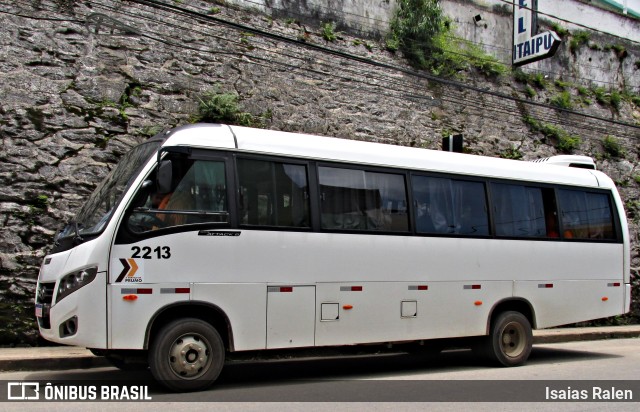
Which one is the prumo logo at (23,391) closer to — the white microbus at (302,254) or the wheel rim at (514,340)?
the white microbus at (302,254)

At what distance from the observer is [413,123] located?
52.0ft

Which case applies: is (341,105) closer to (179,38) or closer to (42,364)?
(179,38)

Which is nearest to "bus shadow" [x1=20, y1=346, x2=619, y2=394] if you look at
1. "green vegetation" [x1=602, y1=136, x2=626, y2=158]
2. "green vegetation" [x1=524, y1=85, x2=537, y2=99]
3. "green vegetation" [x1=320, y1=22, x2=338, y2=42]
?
"green vegetation" [x1=320, y1=22, x2=338, y2=42]

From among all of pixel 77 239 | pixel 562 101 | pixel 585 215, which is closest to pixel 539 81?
pixel 562 101

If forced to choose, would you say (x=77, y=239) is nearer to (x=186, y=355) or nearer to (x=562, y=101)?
(x=186, y=355)

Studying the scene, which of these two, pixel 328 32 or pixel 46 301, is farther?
pixel 328 32

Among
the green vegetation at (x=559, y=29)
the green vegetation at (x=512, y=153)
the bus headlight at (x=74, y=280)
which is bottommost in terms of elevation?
the bus headlight at (x=74, y=280)

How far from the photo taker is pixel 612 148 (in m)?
19.3

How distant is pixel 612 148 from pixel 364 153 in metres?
13.6

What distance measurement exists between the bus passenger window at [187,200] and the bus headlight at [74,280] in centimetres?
65

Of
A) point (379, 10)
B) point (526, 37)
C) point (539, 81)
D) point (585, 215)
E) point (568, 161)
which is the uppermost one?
point (379, 10)

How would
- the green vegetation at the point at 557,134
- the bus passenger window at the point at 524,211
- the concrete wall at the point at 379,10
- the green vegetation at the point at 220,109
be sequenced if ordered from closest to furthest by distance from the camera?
the bus passenger window at the point at 524,211, the green vegetation at the point at 220,109, the concrete wall at the point at 379,10, the green vegetation at the point at 557,134

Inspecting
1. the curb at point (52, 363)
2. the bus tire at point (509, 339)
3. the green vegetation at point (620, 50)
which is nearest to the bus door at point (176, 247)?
the curb at point (52, 363)

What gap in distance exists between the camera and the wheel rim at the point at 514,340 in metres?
9.91
